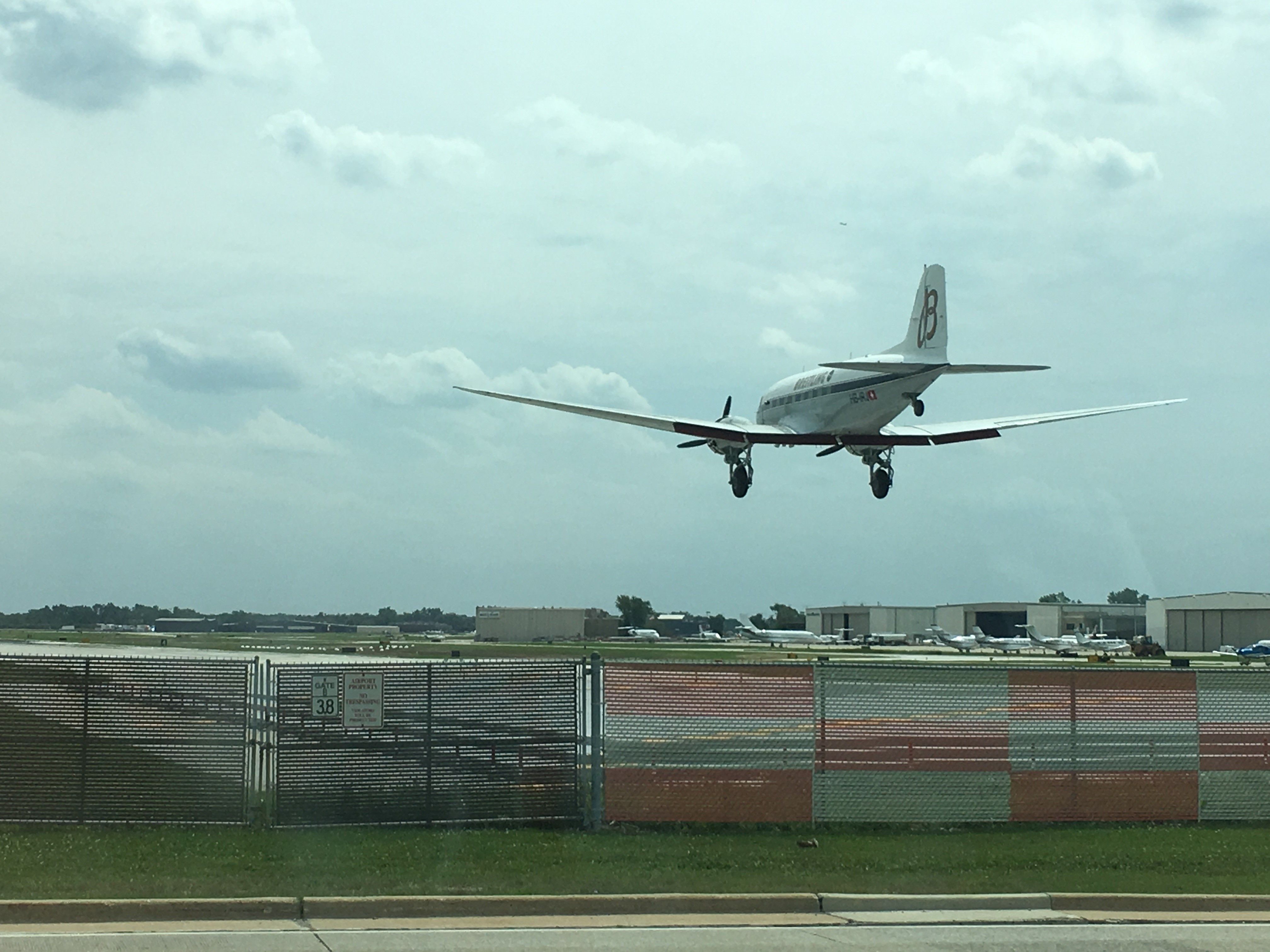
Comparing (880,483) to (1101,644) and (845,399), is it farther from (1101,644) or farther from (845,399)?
(1101,644)

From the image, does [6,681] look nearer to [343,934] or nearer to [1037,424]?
[343,934]

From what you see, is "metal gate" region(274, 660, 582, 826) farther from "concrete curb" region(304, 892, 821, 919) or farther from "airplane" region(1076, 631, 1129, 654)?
"airplane" region(1076, 631, 1129, 654)

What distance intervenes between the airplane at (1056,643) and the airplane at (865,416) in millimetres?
55179

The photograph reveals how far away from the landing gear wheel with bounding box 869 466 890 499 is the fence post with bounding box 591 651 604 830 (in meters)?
21.6

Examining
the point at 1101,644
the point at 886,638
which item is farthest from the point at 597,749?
the point at 886,638

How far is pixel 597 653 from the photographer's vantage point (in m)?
17.3

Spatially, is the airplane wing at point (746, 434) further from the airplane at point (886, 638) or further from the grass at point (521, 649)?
the airplane at point (886, 638)

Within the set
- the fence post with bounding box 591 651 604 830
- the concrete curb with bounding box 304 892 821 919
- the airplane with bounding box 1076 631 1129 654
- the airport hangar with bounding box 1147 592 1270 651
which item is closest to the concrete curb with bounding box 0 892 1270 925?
the concrete curb with bounding box 304 892 821 919

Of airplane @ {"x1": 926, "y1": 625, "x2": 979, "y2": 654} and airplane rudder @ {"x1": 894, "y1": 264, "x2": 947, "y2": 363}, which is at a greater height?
airplane rudder @ {"x1": 894, "y1": 264, "x2": 947, "y2": 363}

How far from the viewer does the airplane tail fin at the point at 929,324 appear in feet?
119

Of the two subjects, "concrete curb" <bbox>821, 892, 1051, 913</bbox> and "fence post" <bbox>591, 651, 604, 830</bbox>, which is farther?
"fence post" <bbox>591, 651, 604, 830</bbox>

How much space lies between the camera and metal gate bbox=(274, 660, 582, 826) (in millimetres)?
16703

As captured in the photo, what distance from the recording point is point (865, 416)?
36812 mm

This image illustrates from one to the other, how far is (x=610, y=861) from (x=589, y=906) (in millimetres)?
1860
